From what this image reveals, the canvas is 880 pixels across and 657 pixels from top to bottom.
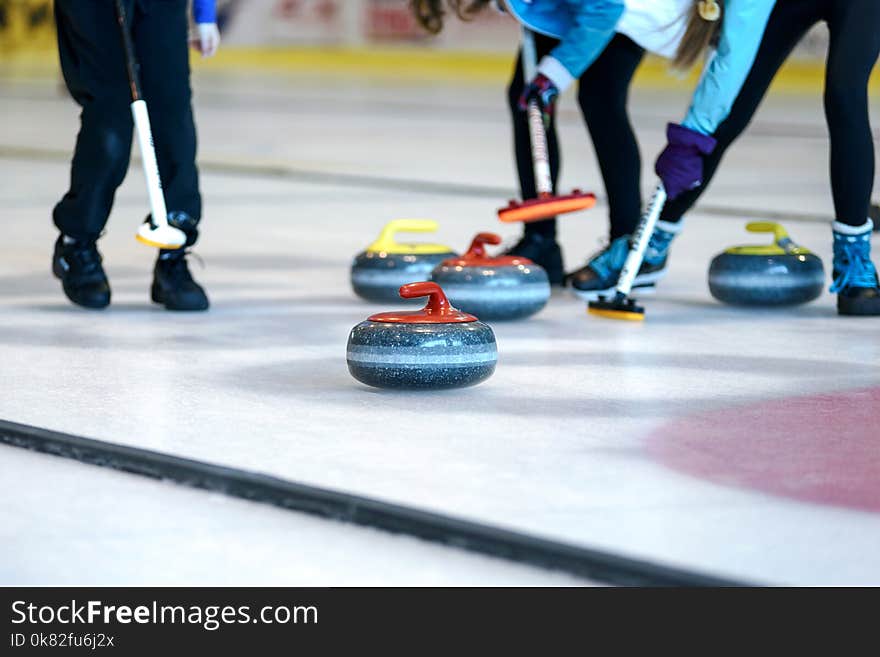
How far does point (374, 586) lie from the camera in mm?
1731

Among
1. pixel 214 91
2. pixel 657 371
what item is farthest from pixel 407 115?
pixel 657 371

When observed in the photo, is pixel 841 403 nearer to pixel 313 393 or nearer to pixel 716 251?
pixel 313 393

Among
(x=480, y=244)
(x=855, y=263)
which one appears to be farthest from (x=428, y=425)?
(x=855, y=263)

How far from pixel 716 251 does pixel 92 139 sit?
6.12 feet

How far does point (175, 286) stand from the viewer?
3604 millimetres

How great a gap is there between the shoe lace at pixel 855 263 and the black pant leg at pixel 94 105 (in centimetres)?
156

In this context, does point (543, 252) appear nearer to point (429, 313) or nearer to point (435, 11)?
A: point (435, 11)

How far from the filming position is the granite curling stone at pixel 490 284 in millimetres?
3344

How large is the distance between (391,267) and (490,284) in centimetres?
37

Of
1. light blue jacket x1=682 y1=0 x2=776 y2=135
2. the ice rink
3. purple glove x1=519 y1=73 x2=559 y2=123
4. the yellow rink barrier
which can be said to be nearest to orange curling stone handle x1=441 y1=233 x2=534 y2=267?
the ice rink

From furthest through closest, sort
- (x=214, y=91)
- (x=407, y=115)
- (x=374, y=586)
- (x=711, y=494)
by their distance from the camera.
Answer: (x=214, y=91) → (x=407, y=115) → (x=711, y=494) → (x=374, y=586)

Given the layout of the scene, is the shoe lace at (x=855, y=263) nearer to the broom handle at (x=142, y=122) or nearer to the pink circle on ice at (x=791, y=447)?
the pink circle on ice at (x=791, y=447)

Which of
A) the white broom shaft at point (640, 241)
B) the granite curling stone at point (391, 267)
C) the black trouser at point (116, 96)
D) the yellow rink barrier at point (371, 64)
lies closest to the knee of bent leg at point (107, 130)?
the black trouser at point (116, 96)
